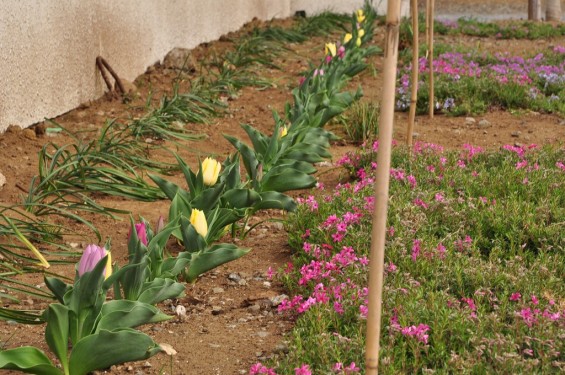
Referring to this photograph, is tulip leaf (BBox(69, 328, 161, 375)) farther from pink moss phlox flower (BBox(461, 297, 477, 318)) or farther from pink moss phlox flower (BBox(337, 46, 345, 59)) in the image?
pink moss phlox flower (BBox(337, 46, 345, 59))

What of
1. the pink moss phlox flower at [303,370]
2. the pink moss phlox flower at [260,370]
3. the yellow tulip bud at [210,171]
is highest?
the yellow tulip bud at [210,171]

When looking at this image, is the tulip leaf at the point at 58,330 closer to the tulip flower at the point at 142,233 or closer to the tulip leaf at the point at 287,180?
the tulip flower at the point at 142,233

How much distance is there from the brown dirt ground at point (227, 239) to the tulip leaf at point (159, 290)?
6.0 inches

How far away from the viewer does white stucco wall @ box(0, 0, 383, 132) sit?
5.52m

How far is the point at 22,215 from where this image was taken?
4215 mm

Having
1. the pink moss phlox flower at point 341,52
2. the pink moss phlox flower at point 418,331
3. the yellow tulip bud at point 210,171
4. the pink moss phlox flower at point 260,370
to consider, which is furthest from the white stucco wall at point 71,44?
the pink moss phlox flower at point 418,331

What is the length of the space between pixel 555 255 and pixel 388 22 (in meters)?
1.60

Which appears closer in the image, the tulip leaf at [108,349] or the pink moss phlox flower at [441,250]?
the tulip leaf at [108,349]

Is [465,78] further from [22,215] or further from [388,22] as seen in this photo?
[388,22]

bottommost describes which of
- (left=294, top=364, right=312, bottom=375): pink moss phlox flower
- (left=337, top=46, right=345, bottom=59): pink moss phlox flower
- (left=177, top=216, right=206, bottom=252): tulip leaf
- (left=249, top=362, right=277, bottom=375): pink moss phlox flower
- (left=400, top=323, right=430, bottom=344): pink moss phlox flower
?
(left=249, top=362, right=277, bottom=375): pink moss phlox flower

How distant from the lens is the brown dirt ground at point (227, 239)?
314 centimetres

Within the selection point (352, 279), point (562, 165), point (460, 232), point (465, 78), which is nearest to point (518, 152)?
point (562, 165)

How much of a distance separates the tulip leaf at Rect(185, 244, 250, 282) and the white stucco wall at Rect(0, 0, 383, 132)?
7.33 feet

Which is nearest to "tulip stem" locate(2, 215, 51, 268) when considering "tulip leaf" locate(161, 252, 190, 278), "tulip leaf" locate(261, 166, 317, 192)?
"tulip leaf" locate(161, 252, 190, 278)
